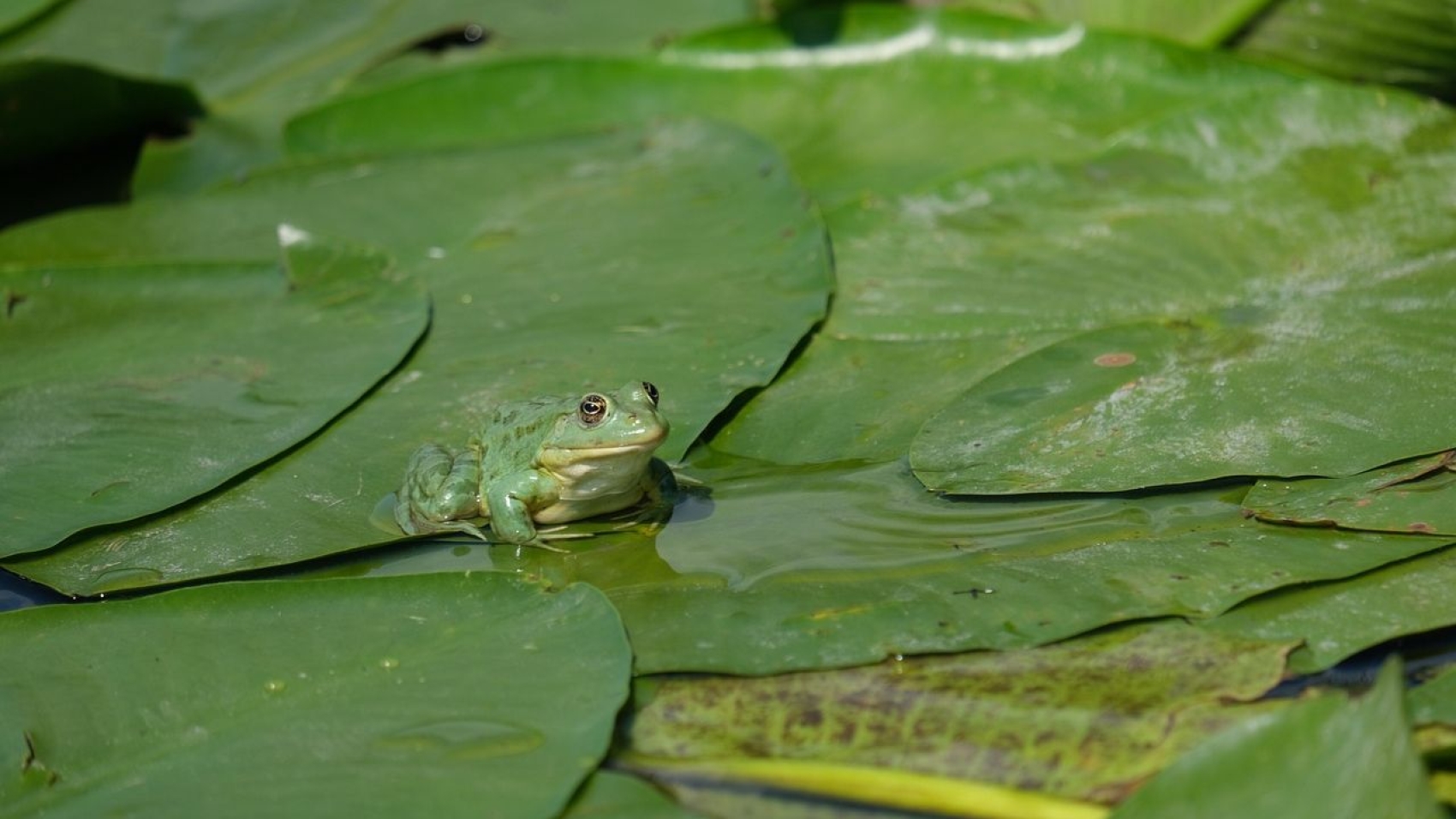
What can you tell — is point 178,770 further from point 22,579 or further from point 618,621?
point 22,579

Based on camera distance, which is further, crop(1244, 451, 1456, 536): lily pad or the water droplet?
the water droplet

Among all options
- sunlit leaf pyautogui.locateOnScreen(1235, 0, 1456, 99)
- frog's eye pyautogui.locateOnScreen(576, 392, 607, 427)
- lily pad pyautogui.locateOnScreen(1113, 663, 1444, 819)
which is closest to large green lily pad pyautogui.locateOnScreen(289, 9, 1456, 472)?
sunlit leaf pyautogui.locateOnScreen(1235, 0, 1456, 99)

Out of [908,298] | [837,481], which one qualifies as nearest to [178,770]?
[837,481]

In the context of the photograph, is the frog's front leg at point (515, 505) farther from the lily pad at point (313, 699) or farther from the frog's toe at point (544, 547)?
the lily pad at point (313, 699)

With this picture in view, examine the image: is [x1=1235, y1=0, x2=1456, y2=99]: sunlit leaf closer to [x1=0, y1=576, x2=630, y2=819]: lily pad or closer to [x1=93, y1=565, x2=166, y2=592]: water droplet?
[x1=0, y1=576, x2=630, y2=819]: lily pad

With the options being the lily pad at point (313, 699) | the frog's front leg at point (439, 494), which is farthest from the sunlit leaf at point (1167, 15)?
the lily pad at point (313, 699)

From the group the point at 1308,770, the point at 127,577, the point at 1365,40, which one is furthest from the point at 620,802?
the point at 1365,40
